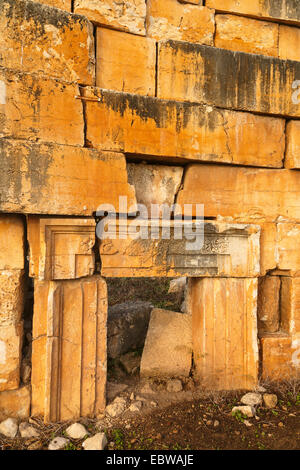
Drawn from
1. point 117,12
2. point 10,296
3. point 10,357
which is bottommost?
point 10,357

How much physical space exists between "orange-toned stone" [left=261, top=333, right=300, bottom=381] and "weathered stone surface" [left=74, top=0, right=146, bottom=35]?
3.69 meters

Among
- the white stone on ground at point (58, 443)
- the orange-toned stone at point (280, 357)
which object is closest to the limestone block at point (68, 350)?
the white stone on ground at point (58, 443)

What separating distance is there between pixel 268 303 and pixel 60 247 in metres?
2.54

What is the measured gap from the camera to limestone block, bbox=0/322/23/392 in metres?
2.88

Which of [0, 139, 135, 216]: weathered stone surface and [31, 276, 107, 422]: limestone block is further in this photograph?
[31, 276, 107, 422]: limestone block

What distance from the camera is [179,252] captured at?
10.8 feet

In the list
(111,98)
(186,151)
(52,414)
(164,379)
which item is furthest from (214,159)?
(52,414)

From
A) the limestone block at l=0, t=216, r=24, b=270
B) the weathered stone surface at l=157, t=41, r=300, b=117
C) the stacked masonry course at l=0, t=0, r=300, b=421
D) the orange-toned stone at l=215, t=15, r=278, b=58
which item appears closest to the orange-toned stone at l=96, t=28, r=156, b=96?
the stacked masonry course at l=0, t=0, r=300, b=421

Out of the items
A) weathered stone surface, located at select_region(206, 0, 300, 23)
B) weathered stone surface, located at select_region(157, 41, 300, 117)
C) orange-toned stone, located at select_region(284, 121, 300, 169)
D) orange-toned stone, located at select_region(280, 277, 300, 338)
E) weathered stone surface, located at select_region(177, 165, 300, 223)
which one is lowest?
orange-toned stone, located at select_region(280, 277, 300, 338)

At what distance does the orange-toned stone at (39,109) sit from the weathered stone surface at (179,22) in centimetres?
121

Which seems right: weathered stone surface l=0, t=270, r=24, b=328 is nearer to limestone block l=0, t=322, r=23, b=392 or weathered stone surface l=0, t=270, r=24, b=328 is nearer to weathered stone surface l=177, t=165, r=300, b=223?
limestone block l=0, t=322, r=23, b=392

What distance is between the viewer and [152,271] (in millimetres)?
3215

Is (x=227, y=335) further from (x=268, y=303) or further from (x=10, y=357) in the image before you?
(x=10, y=357)

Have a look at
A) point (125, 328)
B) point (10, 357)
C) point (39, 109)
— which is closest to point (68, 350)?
point (10, 357)
